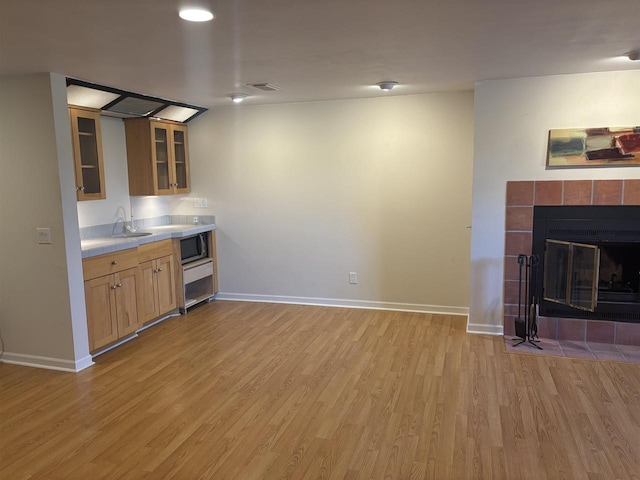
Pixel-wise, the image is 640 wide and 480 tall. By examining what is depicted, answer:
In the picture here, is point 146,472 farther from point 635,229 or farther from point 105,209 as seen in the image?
point 635,229

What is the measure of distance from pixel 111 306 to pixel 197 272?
1.35 metres

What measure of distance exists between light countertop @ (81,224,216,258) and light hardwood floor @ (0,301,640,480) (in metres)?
0.88

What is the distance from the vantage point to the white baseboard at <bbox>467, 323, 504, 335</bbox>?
439cm

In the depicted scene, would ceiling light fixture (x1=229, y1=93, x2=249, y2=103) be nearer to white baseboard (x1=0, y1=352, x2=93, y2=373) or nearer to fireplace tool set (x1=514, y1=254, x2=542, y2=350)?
white baseboard (x1=0, y1=352, x2=93, y2=373)

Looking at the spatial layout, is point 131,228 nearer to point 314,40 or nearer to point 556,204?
point 314,40

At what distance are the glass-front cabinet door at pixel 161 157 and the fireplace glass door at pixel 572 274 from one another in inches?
151

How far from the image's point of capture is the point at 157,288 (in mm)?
4777

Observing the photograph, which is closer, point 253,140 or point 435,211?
point 435,211

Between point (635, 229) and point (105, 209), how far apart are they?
15.8 ft

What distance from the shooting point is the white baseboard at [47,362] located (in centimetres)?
377

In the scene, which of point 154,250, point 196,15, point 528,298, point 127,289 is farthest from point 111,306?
point 528,298

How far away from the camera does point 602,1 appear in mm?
2188

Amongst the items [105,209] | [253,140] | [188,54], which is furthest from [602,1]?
[105,209]

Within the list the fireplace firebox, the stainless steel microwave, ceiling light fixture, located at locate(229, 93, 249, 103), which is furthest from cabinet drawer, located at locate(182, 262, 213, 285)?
the fireplace firebox
